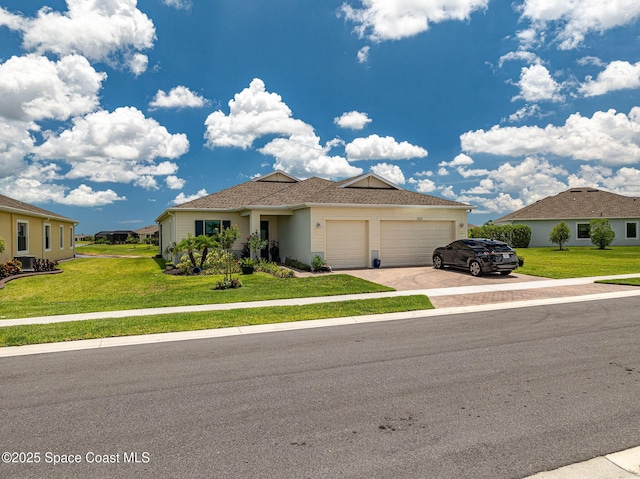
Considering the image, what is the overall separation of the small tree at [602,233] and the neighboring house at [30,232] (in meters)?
37.8

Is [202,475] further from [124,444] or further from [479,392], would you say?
[479,392]

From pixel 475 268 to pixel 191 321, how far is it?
12313 mm

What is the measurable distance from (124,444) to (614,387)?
5.68 m

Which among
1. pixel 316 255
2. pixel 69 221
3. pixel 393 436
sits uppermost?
pixel 69 221

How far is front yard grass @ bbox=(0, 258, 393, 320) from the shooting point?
11.3 m

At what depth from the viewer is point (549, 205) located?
39.2m

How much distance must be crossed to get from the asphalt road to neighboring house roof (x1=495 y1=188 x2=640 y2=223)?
33.4 metres

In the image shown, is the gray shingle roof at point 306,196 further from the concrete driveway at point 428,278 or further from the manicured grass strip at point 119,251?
the manicured grass strip at point 119,251

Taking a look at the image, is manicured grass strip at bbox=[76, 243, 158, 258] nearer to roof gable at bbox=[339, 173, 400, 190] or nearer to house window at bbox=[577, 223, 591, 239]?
roof gable at bbox=[339, 173, 400, 190]

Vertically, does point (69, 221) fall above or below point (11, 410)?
above

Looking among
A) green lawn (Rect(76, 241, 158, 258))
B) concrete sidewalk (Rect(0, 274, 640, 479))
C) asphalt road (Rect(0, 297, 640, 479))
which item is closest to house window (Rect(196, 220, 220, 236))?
concrete sidewalk (Rect(0, 274, 640, 479))

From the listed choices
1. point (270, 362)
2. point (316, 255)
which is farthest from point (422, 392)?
point (316, 255)

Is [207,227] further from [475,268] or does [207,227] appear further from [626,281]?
[626,281]

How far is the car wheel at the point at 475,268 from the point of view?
16.9 metres
